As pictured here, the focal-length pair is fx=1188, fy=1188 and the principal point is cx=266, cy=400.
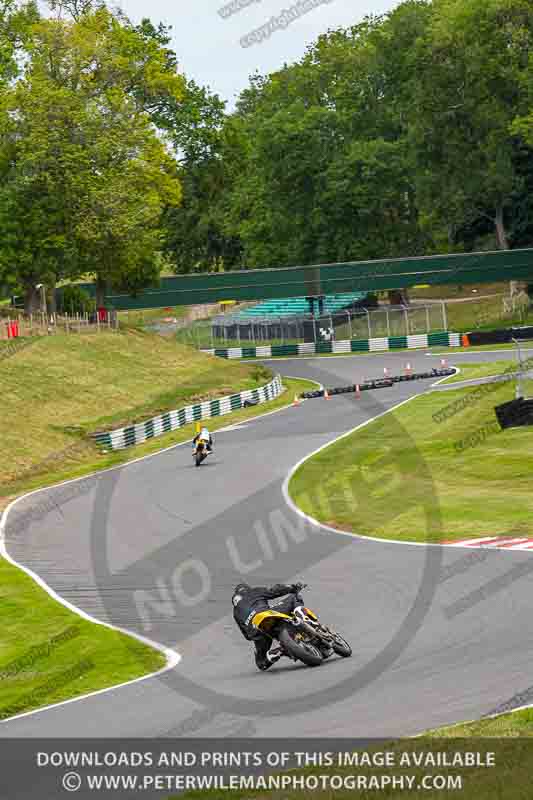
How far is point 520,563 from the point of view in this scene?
67.3ft

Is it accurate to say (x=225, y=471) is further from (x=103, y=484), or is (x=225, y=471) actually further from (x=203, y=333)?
(x=203, y=333)

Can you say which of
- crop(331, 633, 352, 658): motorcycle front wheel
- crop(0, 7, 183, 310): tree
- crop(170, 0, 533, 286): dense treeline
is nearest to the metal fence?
crop(0, 7, 183, 310): tree

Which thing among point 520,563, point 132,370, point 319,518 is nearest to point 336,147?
point 132,370

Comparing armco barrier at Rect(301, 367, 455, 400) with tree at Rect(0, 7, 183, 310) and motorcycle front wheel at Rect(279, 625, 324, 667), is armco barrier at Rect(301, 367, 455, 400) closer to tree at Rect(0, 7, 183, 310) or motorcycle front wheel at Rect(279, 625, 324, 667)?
tree at Rect(0, 7, 183, 310)

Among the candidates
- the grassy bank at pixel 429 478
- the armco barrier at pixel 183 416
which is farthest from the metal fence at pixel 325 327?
the grassy bank at pixel 429 478

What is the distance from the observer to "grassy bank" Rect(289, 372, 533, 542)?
26.8 m

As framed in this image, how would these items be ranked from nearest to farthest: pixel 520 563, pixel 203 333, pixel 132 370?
pixel 520 563 < pixel 132 370 < pixel 203 333

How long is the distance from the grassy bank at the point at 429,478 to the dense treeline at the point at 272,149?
115 ft

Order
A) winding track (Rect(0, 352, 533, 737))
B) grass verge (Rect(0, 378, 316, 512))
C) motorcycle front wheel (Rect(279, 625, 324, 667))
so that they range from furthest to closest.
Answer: grass verge (Rect(0, 378, 316, 512))
motorcycle front wheel (Rect(279, 625, 324, 667))
winding track (Rect(0, 352, 533, 737))

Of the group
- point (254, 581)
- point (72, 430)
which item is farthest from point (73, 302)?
point (254, 581)

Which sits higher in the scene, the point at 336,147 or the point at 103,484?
the point at 336,147

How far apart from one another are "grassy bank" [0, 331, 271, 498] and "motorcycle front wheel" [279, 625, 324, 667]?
2575 centimetres

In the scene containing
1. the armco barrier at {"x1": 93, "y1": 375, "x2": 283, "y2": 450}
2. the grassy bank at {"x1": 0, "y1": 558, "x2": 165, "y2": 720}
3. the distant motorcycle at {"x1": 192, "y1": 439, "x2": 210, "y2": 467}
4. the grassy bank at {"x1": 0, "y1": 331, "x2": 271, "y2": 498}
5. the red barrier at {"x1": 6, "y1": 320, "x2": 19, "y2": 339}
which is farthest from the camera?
the red barrier at {"x1": 6, "y1": 320, "x2": 19, "y2": 339}

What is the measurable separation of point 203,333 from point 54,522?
57.3 meters
